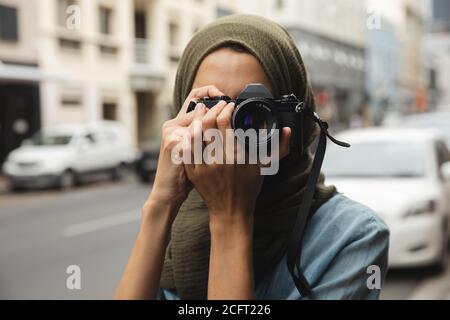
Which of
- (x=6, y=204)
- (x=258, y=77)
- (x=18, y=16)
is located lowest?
(x=6, y=204)

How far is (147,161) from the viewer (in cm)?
1438

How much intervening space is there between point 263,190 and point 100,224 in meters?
7.67

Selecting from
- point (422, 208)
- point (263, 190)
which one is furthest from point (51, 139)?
point (263, 190)

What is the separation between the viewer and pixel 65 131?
14.5 meters

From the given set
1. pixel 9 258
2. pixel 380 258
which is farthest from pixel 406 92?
pixel 380 258

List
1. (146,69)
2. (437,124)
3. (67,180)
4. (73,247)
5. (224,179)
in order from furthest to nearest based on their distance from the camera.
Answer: (146,69) < (67,180) < (437,124) < (73,247) < (224,179)

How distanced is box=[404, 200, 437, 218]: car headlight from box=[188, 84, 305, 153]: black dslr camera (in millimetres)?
4242

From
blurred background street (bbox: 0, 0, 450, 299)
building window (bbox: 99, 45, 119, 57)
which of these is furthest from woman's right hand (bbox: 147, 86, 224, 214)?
building window (bbox: 99, 45, 119, 57)

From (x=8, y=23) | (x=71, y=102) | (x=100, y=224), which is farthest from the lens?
(x=71, y=102)

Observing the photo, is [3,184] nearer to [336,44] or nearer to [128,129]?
[128,129]

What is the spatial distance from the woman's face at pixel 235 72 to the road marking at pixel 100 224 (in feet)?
22.4

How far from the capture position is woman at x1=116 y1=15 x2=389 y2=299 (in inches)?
38.0
